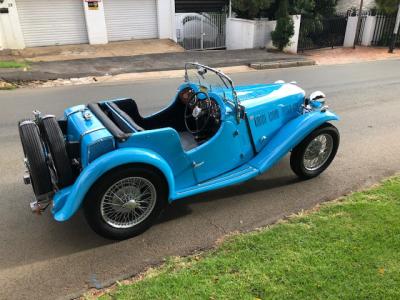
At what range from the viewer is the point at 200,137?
4668mm

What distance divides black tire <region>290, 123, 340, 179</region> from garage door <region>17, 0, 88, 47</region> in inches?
555

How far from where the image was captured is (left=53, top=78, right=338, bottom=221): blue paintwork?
11.4 ft

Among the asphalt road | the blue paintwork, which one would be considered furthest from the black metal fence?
the blue paintwork

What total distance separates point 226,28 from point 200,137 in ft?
48.7

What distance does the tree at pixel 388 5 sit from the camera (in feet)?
59.2

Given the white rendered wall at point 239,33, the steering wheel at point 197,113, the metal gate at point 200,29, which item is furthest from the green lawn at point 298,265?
the metal gate at point 200,29

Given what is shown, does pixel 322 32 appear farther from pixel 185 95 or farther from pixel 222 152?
pixel 222 152

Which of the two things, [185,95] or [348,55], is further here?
[348,55]

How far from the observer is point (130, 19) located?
17.0m

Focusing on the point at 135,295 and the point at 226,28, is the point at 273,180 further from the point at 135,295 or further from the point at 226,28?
the point at 226,28

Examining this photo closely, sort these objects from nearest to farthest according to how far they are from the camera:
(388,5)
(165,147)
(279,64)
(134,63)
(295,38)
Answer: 1. (165,147)
2. (134,63)
3. (279,64)
4. (295,38)
5. (388,5)

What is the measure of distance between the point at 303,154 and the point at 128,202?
2.39m

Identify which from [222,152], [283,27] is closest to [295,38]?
[283,27]

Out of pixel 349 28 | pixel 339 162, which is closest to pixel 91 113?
pixel 339 162
